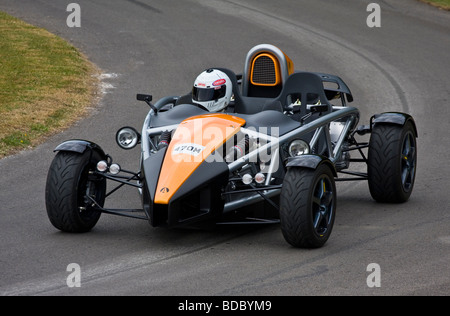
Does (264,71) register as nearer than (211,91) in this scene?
No

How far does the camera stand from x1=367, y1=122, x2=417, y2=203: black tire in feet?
31.8

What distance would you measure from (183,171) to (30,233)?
6.44 feet

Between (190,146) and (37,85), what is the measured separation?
9.24 metres

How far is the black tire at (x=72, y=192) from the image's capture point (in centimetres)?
835

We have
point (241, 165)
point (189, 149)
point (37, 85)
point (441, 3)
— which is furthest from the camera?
point (441, 3)

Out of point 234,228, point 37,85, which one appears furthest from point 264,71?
point 37,85

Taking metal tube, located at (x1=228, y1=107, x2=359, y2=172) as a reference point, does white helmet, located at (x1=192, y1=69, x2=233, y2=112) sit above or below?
above

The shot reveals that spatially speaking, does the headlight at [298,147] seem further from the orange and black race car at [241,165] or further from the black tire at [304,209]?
the black tire at [304,209]

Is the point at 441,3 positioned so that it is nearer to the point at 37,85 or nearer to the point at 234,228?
the point at 37,85

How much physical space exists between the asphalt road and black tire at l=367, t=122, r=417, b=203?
155 mm

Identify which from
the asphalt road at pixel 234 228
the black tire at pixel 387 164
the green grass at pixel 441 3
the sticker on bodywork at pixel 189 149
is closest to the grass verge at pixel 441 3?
the green grass at pixel 441 3

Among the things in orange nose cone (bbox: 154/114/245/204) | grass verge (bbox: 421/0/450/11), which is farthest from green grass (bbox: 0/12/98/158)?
grass verge (bbox: 421/0/450/11)

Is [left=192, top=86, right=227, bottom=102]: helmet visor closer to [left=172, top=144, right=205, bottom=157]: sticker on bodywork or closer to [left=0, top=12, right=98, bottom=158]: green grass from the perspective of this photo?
[left=172, top=144, right=205, bottom=157]: sticker on bodywork

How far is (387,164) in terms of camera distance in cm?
970
